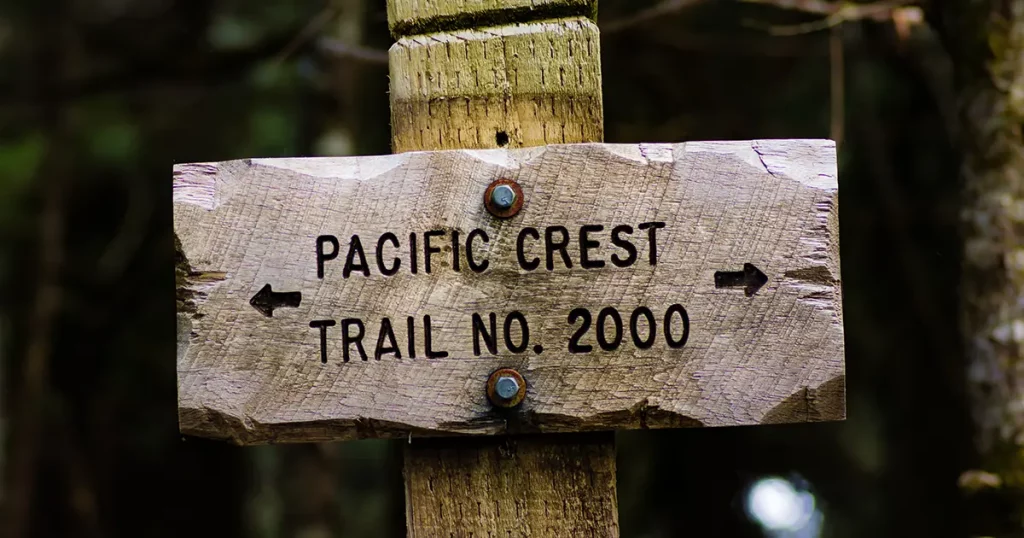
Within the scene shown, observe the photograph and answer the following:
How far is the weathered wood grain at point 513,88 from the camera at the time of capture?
1.45 m

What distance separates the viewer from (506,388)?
1.34 m

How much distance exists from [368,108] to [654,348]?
4.23 metres

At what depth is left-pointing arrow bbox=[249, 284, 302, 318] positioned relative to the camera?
54.1 inches

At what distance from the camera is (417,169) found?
1.38m

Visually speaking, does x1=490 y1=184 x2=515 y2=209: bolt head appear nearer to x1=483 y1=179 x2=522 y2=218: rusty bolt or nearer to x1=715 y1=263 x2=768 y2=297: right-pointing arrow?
x1=483 y1=179 x2=522 y2=218: rusty bolt

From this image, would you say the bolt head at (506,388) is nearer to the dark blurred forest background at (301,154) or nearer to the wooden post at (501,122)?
the wooden post at (501,122)

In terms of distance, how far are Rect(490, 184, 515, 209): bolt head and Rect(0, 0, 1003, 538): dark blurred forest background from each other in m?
2.47

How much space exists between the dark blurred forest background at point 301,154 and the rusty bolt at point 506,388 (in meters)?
2.53

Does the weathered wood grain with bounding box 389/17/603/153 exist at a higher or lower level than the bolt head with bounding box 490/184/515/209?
higher

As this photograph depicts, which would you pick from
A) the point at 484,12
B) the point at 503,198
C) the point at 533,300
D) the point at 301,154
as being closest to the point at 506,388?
the point at 533,300

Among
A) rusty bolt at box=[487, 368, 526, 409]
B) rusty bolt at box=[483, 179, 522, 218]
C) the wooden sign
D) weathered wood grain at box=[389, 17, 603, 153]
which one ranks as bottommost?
rusty bolt at box=[487, 368, 526, 409]

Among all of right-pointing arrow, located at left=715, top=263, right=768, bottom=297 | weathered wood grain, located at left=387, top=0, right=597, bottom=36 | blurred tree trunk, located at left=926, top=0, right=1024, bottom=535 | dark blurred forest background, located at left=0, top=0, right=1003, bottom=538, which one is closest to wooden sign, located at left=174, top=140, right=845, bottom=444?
right-pointing arrow, located at left=715, top=263, right=768, bottom=297

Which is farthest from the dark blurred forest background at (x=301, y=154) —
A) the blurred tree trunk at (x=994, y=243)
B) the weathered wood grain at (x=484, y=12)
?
the weathered wood grain at (x=484, y=12)

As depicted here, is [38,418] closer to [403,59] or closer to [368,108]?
[368,108]
